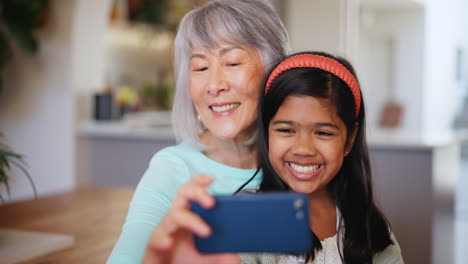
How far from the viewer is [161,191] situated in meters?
1.11

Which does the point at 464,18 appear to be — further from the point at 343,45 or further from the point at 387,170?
the point at 387,170

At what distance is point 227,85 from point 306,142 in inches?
9.6

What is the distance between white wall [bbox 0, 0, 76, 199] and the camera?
3.48 metres

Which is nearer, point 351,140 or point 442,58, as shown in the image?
point 351,140

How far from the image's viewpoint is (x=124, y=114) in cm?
427

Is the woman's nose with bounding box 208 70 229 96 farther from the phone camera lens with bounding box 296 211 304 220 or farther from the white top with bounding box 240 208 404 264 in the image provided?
the phone camera lens with bounding box 296 211 304 220

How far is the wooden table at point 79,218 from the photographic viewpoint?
4.35 feet

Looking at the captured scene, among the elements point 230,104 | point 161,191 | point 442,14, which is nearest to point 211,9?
point 230,104

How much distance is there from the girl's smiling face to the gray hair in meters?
0.19

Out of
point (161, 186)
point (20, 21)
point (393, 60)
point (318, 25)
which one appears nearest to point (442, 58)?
point (393, 60)

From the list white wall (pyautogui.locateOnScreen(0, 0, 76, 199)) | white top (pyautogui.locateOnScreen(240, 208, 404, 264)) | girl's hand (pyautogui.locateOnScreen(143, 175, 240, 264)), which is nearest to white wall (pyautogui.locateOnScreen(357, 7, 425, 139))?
Result: white wall (pyautogui.locateOnScreen(0, 0, 76, 199))

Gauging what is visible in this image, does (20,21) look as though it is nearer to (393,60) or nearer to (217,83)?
(217,83)

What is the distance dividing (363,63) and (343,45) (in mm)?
4781

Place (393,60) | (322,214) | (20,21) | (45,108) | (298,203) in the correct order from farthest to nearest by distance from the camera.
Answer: (393,60)
(45,108)
(20,21)
(322,214)
(298,203)
